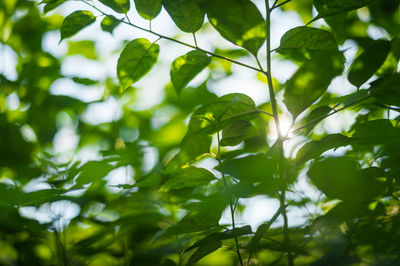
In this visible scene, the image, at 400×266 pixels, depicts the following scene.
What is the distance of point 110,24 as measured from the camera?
0.53m

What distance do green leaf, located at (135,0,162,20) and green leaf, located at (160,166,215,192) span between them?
28 cm

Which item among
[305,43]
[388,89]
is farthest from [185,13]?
[388,89]

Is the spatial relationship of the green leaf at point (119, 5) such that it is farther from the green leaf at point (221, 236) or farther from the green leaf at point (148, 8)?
the green leaf at point (221, 236)

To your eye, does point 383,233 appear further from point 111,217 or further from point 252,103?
point 111,217

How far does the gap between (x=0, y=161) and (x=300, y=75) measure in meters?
0.95

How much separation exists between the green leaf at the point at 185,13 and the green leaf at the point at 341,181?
294 millimetres

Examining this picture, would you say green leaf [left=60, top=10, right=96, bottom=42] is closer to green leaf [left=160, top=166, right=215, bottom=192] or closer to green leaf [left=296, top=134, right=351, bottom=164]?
green leaf [left=160, top=166, right=215, bottom=192]

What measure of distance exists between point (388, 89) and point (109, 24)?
470 mm

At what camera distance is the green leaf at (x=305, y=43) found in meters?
0.44

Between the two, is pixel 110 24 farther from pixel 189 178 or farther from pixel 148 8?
pixel 189 178

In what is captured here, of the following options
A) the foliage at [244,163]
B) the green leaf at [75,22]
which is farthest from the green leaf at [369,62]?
the green leaf at [75,22]

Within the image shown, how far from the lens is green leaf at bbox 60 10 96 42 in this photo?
52 centimetres

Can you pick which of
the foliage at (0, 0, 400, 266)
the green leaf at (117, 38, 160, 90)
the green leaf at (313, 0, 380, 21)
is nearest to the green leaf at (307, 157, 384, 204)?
the foliage at (0, 0, 400, 266)

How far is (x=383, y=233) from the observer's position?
467 mm
